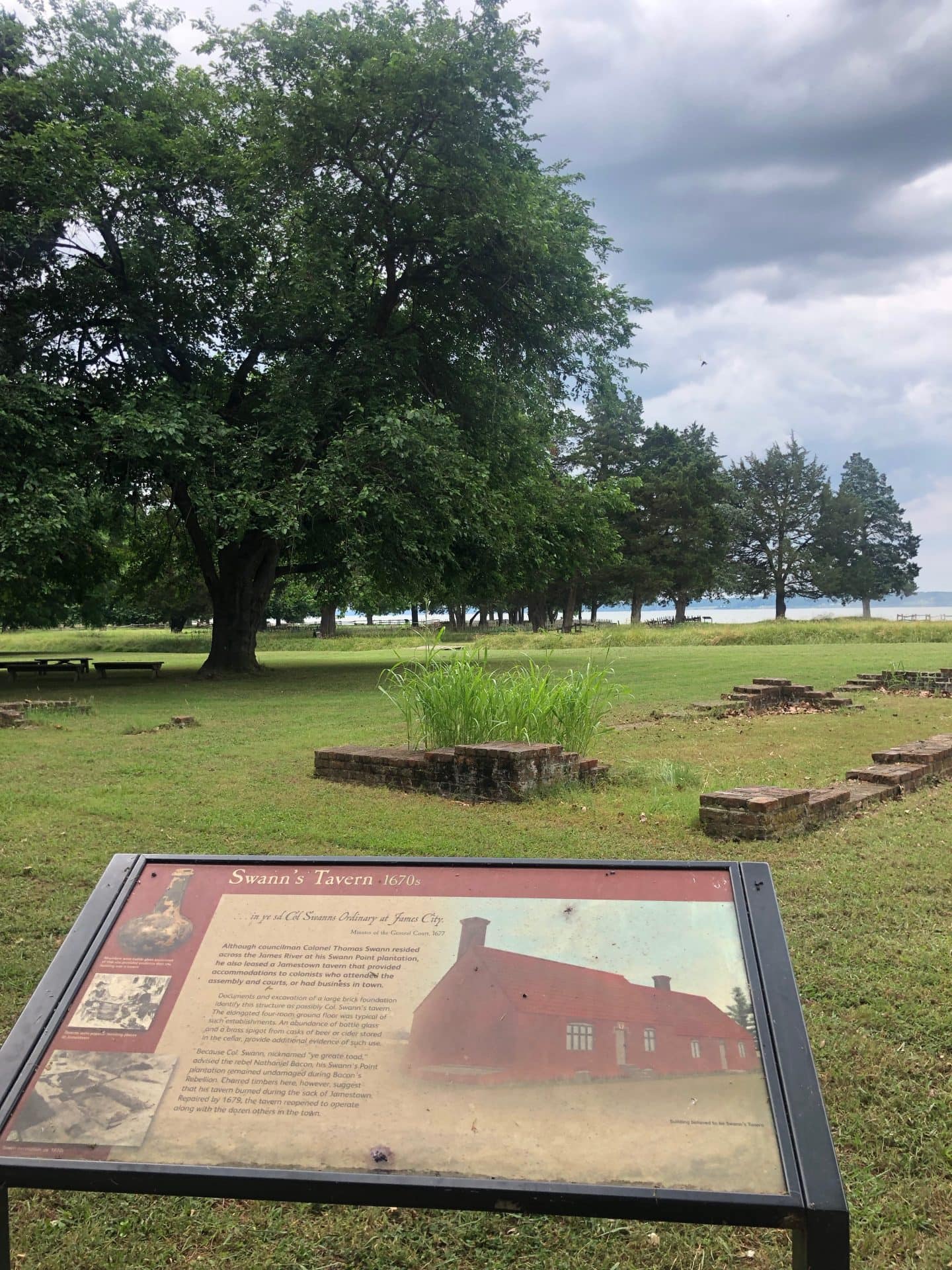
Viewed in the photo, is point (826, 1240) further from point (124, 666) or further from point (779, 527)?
point (779, 527)

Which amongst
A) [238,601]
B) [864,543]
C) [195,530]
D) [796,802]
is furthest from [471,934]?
[864,543]

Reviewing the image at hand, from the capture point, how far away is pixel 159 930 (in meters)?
2.58

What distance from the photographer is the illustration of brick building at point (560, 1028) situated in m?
2.15

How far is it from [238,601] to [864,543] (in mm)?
58280

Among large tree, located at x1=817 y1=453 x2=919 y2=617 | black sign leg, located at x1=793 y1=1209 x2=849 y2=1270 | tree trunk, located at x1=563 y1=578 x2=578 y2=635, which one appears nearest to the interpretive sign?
black sign leg, located at x1=793 y1=1209 x2=849 y2=1270

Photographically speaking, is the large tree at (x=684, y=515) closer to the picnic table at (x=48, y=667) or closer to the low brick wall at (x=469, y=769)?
the picnic table at (x=48, y=667)

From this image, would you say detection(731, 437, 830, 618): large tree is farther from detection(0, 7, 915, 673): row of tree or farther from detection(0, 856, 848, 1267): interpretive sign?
detection(0, 856, 848, 1267): interpretive sign

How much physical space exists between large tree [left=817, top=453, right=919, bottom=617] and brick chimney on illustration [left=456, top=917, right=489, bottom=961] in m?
→ 67.9

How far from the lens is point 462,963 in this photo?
2.38 meters

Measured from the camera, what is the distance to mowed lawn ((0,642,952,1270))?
106 inches

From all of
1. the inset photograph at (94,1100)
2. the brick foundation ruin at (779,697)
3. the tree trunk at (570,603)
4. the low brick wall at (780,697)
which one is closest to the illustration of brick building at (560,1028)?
the inset photograph at (94,1100)

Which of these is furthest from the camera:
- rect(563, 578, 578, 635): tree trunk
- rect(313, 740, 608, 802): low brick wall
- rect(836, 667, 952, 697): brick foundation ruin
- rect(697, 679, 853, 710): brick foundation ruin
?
rect(563, 578, 578, 635): tree trunk

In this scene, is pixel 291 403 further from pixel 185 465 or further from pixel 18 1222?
pixel 18 1222

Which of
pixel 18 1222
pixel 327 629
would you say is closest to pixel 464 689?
pixel 18 1222
